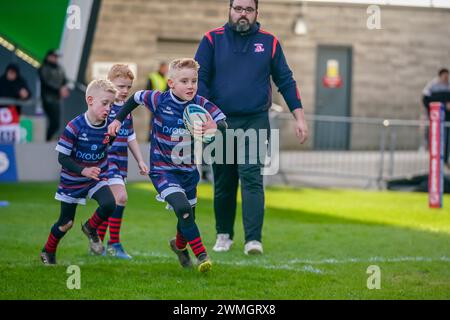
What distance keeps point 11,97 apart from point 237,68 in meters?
10.6

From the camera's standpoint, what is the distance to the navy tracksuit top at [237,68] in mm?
7840

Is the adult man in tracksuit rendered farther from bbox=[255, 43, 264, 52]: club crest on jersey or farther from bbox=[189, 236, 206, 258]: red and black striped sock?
bbox=[189, 236, 206, 258]: red and black striped sock

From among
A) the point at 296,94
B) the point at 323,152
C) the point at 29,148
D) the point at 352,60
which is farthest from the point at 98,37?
the point at 296,94

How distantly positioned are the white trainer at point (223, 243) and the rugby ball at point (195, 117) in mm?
1776

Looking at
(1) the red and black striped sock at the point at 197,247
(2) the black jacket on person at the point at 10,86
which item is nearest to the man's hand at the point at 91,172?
(1) the red and black striped sock at the point at 197,247

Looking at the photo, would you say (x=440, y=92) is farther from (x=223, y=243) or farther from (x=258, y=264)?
(x=258, y=264)

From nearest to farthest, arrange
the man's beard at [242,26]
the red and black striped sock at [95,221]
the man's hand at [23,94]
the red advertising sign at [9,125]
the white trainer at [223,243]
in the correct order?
1. the red and black striped sock at [95,221]
2. the man's beard at [242,26]
3. the white trainer at [223,243]
4. the red advertising sign at [9,125]
5. the man's hand at [23,94]

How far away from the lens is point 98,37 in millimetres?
27250

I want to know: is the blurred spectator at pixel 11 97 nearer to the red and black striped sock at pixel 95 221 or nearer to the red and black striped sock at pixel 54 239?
the red and black striped sock at pixel 95 221

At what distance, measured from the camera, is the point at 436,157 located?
506 inches

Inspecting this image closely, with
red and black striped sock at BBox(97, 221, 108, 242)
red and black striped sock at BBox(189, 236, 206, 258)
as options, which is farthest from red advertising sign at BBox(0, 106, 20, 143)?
red and black striped sock at BBox(189, 236, 206, 258)

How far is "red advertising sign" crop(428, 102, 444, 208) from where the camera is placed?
12.7m
